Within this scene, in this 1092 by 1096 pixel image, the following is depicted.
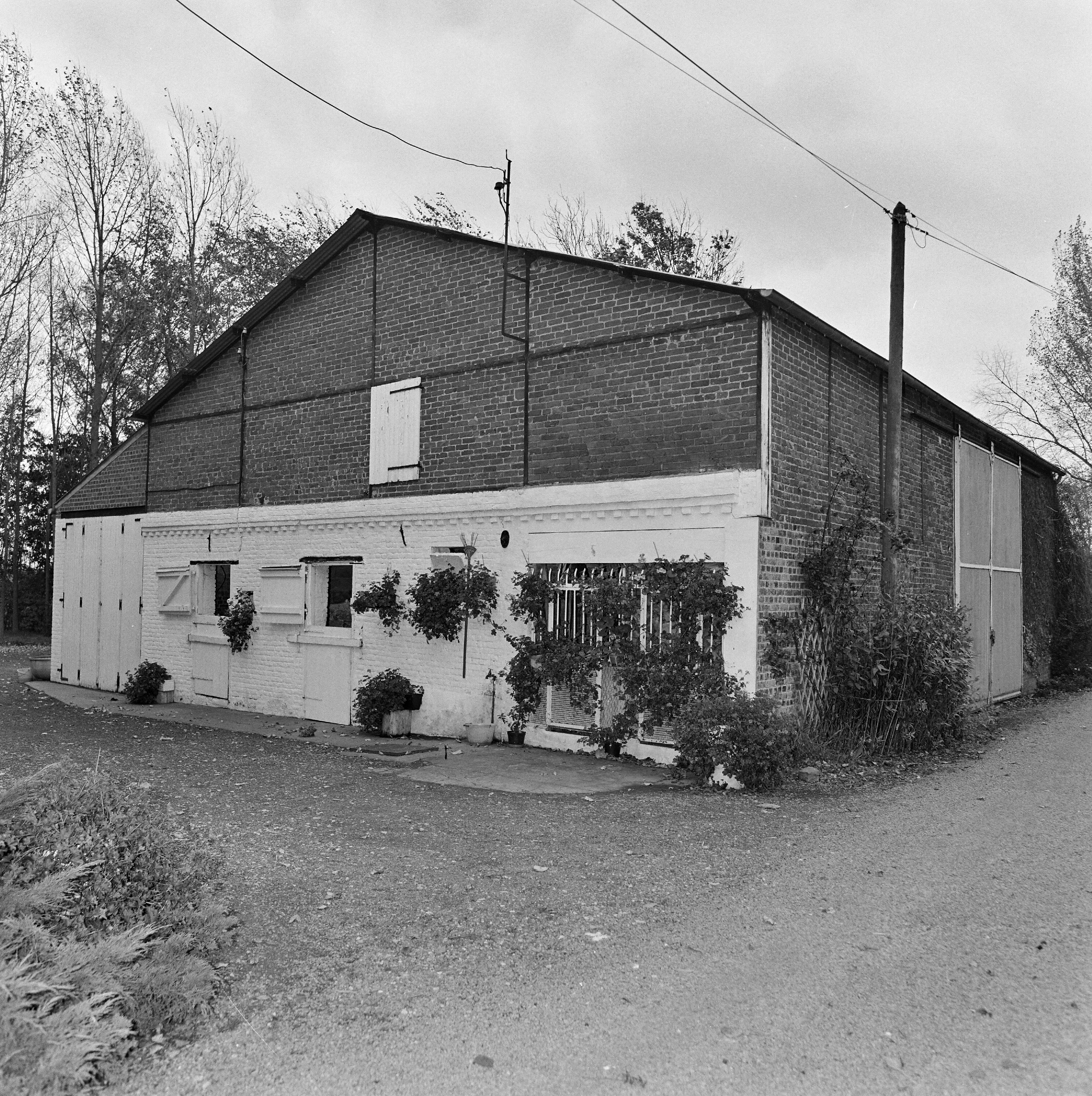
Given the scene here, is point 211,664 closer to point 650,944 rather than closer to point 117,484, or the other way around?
point 117,484

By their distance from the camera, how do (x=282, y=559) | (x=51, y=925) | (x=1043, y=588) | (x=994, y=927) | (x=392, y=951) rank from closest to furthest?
(x=51, y=925) < (x=392, y=951) < (x=994, y=927) < (x=282, y=559) < (x=1043, y=588)

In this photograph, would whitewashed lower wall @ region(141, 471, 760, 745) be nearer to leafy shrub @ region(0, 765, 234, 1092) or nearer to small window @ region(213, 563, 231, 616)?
small window @ region(213, 563, 231, 616)

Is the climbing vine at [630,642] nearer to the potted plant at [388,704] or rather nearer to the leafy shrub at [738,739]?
the leafy shrub at [738,739]

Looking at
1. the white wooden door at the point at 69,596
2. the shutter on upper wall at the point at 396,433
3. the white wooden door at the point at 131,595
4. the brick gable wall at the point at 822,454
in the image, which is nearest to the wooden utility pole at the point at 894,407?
the brick gable wall at the point at 822,454

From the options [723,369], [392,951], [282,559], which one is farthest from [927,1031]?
[282,559]

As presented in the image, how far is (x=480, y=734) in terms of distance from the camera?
11102 millimetres

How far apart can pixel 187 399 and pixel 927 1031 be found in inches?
599

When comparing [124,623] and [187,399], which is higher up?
[187,399]

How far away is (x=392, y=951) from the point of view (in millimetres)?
4512

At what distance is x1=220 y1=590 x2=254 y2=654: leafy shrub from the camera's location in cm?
1417

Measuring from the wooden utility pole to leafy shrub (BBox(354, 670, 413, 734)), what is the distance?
20.1 ft

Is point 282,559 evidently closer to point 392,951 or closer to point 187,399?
point 187,399

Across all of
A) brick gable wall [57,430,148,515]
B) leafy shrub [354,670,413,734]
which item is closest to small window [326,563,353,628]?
leafy shrub [354,670,413,734]

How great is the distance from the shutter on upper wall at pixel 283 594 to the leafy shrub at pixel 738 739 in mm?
6881
